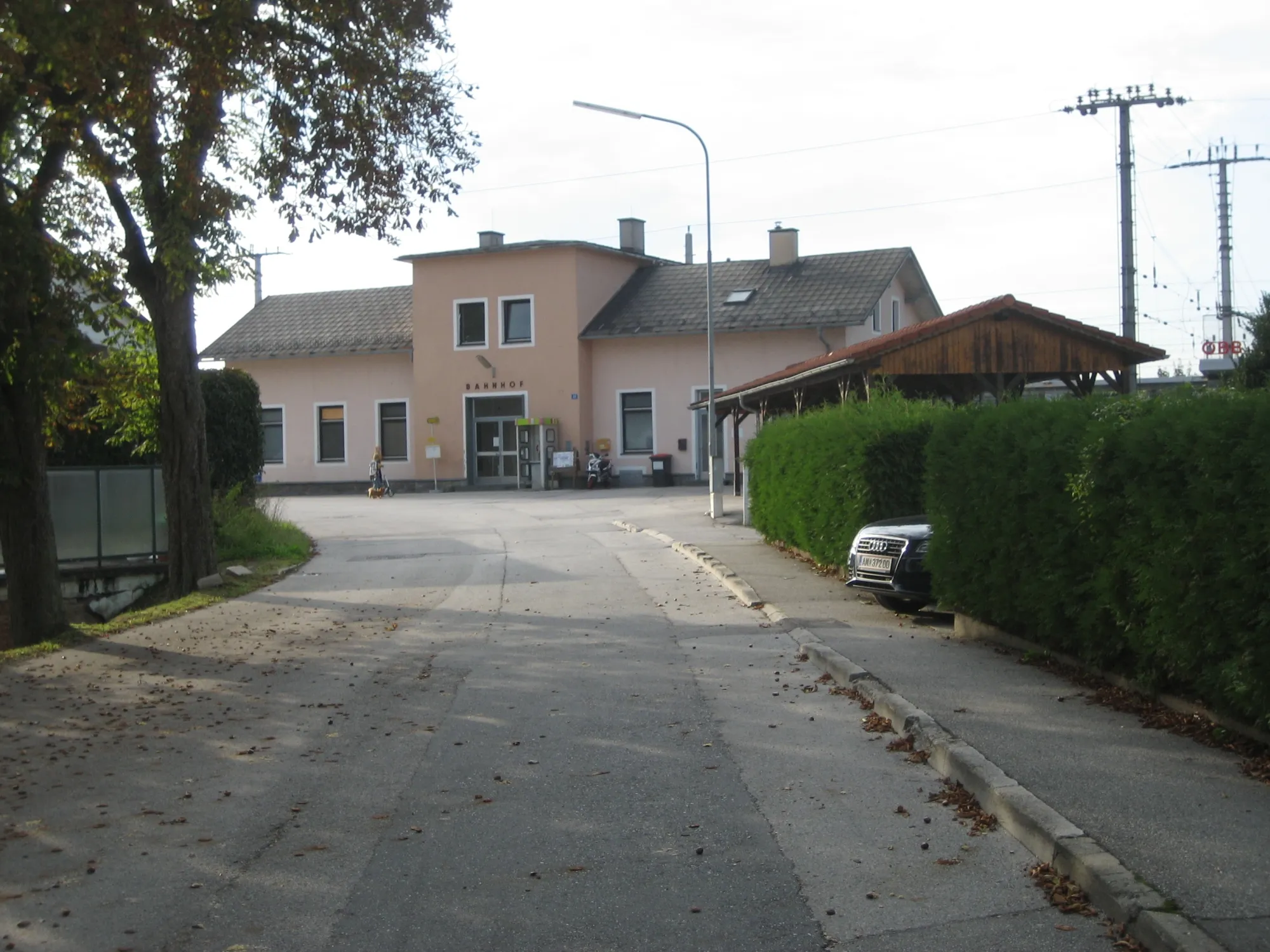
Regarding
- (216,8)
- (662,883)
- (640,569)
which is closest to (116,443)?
(640,569)

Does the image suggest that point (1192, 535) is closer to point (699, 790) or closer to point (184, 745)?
point (699, 790)

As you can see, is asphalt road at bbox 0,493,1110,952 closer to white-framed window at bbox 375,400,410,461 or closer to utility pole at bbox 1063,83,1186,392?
utility pole at bbox 1063,83,1186,392

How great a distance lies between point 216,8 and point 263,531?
13.2 m

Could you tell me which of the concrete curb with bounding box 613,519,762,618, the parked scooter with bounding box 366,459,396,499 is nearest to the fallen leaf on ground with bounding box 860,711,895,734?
the concrete curb with bounding box 613,519,762,618

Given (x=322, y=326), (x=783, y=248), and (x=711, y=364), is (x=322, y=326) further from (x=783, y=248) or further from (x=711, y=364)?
(x=711, y=364)

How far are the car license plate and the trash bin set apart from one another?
30.6 m

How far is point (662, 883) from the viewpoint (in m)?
5.66

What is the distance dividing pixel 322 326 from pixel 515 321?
9508 millimetres

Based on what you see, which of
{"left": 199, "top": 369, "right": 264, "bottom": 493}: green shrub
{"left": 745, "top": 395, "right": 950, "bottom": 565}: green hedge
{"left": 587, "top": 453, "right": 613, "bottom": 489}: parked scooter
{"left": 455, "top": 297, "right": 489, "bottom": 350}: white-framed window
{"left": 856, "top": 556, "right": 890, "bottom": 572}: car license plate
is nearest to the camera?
{"left": 856, "top": 556, "right": 890, "bottom": 572}: car license plate

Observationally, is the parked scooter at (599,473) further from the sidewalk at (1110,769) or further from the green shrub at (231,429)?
the sidewalk at (1110,769)

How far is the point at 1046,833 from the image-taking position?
5.75m

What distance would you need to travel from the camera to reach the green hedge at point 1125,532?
22.4 feet

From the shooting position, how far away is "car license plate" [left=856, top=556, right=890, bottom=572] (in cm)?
1356

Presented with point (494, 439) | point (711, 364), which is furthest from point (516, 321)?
point (711, 364)
